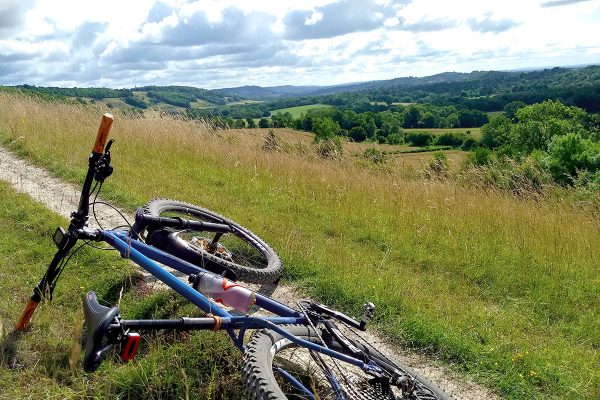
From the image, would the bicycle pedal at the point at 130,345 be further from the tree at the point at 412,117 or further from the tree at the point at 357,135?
the tree at the point at 412,117

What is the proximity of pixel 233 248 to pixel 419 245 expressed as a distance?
7.99ft

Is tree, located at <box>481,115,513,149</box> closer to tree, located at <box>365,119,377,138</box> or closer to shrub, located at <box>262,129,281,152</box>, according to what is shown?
tree, located at <box>365,119,377,138</box>

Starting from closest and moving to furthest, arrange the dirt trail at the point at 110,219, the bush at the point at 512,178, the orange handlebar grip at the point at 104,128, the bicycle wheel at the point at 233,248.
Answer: the orange handlebar grip at the point at 104,128
the dirt trail at the point at 110,219
the bicycle wheel at the point at 233,248
the bush at the point at 512,178

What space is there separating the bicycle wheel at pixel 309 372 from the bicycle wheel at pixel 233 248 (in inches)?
65.0

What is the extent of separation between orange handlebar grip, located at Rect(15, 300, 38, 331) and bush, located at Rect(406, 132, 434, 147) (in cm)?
5355

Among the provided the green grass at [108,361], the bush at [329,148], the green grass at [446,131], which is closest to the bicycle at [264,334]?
the green grass at [108,361]

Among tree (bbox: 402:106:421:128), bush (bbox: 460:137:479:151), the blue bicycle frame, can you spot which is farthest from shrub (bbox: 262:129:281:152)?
tree (bbox: 402:106:421:128)

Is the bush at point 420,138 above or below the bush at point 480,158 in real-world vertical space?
below

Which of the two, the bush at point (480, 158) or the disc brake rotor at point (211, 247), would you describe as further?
the bush at point (480, 158)

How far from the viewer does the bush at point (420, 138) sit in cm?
5553

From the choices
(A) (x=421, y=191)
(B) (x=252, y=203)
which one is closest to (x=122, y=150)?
(B) (x=252, y=203)

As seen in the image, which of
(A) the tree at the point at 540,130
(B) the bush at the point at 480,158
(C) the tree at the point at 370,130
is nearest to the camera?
(B) the bush at the point at 480,158

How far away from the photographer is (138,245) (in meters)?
3.75

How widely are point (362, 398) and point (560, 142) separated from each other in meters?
31.3
